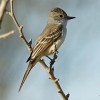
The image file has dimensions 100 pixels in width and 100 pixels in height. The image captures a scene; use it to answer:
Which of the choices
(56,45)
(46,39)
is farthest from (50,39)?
(56,45)

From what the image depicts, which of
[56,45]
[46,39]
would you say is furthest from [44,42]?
[56,45]

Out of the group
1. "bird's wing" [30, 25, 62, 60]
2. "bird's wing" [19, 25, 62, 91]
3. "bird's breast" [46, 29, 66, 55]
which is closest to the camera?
"bird's wing" [19, 25, 62, 91]

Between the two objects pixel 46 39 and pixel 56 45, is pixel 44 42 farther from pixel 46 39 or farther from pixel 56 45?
pixel 56 45

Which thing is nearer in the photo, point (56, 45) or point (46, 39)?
point (56, 45)

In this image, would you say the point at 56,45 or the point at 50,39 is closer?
the point at 56,45

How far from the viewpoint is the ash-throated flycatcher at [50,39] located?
17.5ft

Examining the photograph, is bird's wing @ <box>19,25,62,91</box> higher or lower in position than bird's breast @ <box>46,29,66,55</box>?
higher

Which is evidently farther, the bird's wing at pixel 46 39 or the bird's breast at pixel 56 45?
the bird's breast at pixel 56 45

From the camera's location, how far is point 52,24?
22.3 ft

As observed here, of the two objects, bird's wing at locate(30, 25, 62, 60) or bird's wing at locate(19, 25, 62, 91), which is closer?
bird's wing at locate(19, 25, 62, 91)

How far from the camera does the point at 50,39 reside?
19.6ft

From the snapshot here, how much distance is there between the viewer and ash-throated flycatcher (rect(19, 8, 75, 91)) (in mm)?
5325

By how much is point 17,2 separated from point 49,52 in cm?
590

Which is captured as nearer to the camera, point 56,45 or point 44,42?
point 56,45
